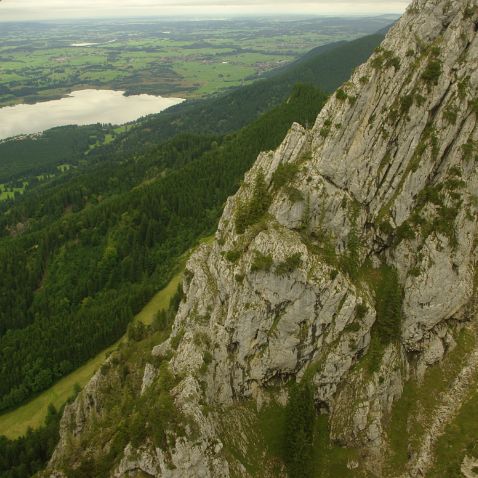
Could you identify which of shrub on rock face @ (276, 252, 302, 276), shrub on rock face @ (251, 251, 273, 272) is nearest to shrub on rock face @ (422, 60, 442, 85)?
shrub on rock face @ (276, 252, 302, 276)

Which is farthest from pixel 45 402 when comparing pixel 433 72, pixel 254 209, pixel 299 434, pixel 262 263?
pixel 433 72

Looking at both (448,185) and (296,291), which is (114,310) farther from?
(448,185)

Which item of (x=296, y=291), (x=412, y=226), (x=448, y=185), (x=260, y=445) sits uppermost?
(x=448, y=185)

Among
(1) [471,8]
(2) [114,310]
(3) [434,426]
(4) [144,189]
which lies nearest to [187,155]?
(4) [144,189]

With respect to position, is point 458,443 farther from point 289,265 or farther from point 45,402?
point 45,402

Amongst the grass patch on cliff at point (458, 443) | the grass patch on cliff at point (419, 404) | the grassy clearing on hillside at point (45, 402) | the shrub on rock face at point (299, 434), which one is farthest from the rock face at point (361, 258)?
the grassy clearing on hillside at point (45, 402)

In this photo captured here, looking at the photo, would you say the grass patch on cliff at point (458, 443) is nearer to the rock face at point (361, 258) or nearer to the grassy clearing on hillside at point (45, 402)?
the rock face at point (361, 258)

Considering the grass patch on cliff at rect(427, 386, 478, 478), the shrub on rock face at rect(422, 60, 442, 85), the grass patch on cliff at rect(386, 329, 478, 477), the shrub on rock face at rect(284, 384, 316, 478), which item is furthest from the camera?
the shrub on rock face at rect(422, 60, 442, 85)

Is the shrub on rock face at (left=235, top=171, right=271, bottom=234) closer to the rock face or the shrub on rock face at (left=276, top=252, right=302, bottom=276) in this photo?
the rock face
